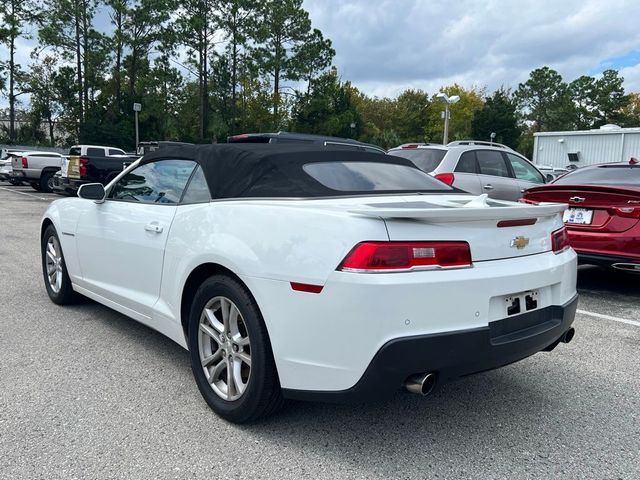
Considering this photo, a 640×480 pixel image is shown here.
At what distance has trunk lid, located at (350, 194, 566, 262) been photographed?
93.1 inches

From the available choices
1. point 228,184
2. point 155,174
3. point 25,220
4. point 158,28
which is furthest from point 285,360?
point 158,28

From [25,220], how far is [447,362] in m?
11.6

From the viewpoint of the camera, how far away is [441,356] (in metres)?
2.34

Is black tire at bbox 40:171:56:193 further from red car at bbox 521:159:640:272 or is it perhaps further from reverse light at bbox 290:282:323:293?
reverse light at bbox 290:282:323:293

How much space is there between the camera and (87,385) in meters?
3.25

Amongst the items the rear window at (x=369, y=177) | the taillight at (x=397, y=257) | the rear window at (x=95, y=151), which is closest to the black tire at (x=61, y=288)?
the rear window at (x=369, y=177)

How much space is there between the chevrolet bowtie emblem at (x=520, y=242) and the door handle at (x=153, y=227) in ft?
6.60

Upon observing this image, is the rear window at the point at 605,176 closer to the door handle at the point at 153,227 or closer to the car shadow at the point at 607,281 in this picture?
the car shadow at the point at 607,281

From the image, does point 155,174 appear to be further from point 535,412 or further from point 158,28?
point 158,28

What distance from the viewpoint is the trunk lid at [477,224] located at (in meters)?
2.37

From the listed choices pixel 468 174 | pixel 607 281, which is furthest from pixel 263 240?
pixel 468 174

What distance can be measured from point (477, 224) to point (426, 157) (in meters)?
5.98

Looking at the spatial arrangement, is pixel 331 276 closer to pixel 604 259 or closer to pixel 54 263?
pixel 54 263

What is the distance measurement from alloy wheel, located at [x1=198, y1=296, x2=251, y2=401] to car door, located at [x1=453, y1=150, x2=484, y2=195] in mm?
5880
